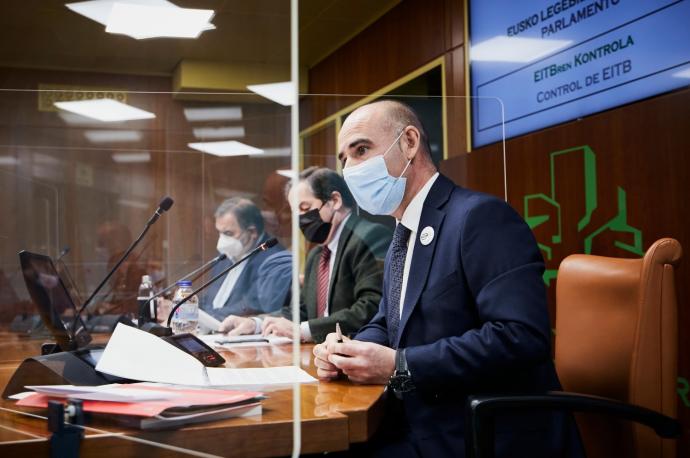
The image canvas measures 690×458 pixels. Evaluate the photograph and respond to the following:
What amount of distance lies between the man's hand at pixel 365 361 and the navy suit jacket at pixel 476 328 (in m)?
0.05

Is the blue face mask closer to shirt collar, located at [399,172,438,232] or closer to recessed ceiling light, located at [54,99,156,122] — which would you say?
shirt collar, located at [399,172,438,232]

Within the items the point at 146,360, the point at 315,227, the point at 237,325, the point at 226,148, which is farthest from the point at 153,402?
the point at 315,227

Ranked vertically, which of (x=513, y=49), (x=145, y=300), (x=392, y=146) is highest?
(x=513, y=49)

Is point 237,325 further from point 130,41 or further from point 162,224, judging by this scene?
point 130,41

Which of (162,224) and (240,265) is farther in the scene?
(240,265)

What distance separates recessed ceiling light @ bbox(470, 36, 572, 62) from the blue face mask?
4.81ft

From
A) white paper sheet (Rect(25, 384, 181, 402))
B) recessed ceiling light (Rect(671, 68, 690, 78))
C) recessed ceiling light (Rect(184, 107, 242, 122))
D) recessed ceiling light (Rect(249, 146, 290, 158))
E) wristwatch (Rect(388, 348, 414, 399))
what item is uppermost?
recessed ceiling light (Rect(671, 68, 690, 78))

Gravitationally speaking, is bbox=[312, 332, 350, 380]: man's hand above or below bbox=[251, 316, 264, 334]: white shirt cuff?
below

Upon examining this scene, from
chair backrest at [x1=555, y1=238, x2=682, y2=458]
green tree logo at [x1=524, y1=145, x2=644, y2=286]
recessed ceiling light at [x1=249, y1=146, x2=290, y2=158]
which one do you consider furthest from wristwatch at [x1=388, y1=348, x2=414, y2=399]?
green tree logo at [x1=524, y1=145, x2=644, y2=286]

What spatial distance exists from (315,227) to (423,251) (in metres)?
0.59

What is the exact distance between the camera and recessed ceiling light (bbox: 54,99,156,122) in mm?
984

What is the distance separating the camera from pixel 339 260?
2229mm

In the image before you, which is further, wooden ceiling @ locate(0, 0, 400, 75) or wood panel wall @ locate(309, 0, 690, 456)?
wood panel wall @ locate(309, 0, 690, 456)

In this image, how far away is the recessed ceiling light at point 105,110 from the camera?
0.98m
